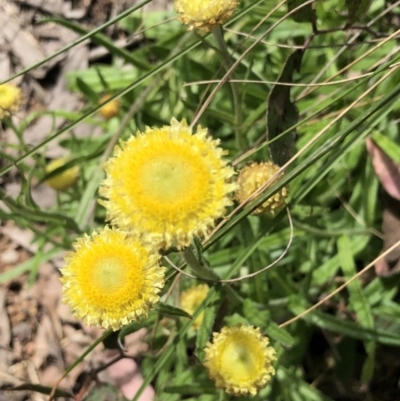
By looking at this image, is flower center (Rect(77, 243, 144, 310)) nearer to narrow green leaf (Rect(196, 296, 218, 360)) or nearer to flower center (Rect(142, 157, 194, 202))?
flower center (Rect(142, 157, 194, 202))

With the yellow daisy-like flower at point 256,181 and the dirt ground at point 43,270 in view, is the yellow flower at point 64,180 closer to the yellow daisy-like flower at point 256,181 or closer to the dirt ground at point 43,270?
the dirt ground at point 43,270

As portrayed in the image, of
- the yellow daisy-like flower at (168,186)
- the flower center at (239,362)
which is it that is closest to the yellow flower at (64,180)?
the flower center at (239,362)

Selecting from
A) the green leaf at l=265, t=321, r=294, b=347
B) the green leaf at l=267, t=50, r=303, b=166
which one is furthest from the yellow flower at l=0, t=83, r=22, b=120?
the green leaf at l=265, t=321, r=294, b=347

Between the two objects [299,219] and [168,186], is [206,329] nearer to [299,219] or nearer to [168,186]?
[299,219]

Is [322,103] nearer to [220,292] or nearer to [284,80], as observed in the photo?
[284,80]

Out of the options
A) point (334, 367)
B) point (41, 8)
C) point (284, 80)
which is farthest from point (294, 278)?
point (41, 8)
